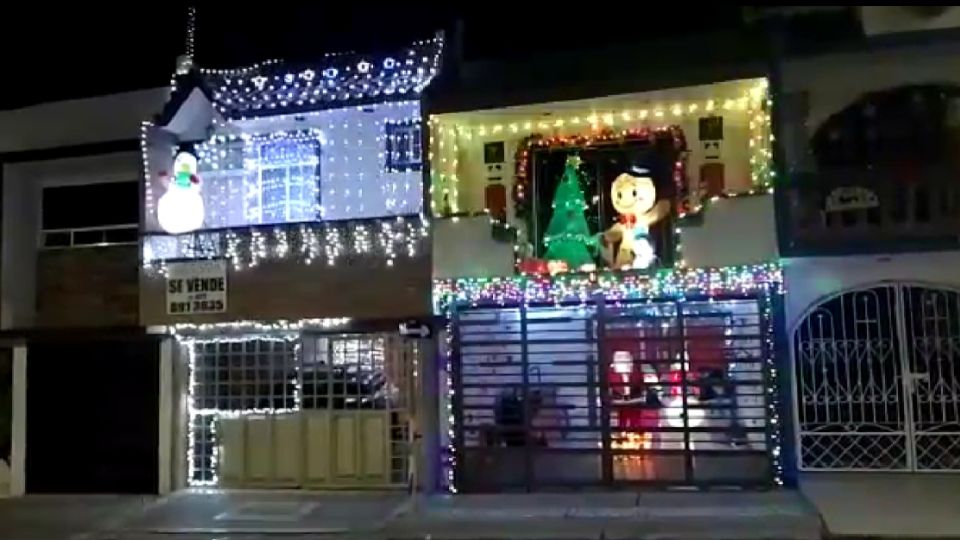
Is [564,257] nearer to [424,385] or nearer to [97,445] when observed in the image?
[424,385]

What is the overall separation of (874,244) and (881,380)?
6.85ft

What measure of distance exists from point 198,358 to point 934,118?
11.3 m

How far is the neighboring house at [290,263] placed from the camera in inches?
595

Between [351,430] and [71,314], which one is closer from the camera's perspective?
[351,430]

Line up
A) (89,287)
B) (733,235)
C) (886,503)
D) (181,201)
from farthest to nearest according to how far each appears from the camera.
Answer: (89,287) → (181,201) → (733,235) → (886,503)

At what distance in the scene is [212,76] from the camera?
1600cm

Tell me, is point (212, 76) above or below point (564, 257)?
above

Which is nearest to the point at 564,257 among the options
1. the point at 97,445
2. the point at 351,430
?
the point at 351,430

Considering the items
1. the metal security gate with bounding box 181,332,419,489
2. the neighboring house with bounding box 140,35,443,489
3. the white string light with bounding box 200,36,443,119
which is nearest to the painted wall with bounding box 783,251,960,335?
the neighboring house with bounding box 140,35,443,489

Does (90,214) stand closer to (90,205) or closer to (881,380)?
(90,205)

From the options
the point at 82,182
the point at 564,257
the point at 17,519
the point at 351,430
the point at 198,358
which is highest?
the point at 82,182

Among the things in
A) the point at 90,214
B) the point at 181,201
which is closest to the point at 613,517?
the point at 181,201

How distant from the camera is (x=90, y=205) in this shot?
56.0 ft

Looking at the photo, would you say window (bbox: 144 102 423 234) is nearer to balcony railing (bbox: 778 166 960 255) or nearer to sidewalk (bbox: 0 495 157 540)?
sidewalk (bbox: 0 495 157 540)
